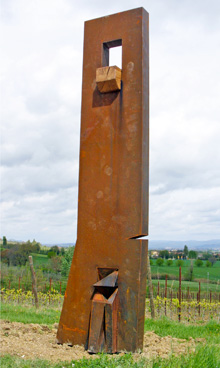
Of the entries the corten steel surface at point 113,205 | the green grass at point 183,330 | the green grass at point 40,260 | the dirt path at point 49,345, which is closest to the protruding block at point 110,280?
the corten steel surface at point 113,205

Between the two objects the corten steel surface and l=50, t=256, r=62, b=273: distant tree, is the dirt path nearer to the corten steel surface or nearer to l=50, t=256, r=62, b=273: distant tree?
the corten steel surface

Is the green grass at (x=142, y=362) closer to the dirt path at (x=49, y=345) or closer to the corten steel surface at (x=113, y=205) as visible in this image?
the dirt path at (x=49, y=345)

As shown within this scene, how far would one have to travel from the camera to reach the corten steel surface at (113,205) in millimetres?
4094

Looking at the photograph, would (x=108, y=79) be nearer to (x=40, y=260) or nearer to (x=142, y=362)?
(x=142, y=362)

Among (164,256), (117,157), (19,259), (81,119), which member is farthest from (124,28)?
(164,256)

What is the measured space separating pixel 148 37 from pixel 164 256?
138 ft

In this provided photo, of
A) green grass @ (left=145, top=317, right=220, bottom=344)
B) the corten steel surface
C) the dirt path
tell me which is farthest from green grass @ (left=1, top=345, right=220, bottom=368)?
green grass @ (left=145, top=317, right=220, bottom=344)

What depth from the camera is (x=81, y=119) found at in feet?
15.7

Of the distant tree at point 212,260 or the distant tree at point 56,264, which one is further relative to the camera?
the distant tree at point 212,260

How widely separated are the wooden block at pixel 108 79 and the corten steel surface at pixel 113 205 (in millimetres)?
76

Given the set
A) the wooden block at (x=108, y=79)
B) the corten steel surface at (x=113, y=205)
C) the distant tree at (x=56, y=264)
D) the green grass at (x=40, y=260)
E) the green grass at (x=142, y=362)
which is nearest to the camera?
the green grass at (x=142, y=362)

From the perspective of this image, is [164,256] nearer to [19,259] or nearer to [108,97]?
[19,259]

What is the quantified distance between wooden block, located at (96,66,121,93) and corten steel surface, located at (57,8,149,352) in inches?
3.0

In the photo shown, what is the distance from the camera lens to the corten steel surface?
161 inches
